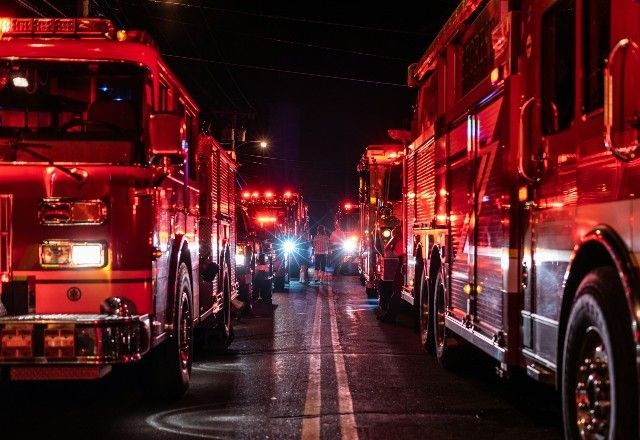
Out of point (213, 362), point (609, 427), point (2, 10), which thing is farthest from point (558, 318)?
point (2, 10)

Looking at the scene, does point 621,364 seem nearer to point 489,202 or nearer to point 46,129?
point 489,202

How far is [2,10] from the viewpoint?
2070 centimetres

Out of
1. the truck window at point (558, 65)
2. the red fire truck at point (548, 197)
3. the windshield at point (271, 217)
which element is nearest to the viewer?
the red fire truck at point (548, 197)

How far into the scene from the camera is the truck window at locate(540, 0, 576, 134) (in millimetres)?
5786

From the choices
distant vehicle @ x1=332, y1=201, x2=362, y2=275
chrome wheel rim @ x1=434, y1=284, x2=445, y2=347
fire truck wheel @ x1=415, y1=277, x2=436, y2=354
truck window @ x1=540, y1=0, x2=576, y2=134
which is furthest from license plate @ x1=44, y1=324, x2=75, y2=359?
distant vehicle @ x1=332, y1=201, x2=362, y2=275

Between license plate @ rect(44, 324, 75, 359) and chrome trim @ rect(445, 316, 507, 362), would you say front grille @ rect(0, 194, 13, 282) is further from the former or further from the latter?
chrome trim @ rect(445, 316, 507, 362)

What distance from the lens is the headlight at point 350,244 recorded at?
30.2m

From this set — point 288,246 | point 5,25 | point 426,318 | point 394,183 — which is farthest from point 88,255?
point 288,246

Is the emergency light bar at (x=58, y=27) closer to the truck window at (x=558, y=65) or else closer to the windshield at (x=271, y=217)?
the truck window at (x=558, y=65)

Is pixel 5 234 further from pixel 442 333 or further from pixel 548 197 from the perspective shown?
pixel 442 333

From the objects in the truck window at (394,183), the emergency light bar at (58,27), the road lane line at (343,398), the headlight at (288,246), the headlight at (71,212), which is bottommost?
the road lane line at (343,398)

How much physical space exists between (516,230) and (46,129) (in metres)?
3.79

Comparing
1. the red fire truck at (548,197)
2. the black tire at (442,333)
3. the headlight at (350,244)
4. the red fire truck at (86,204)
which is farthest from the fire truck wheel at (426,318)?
the headlight at (350,244)

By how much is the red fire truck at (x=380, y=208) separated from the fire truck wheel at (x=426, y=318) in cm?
363
